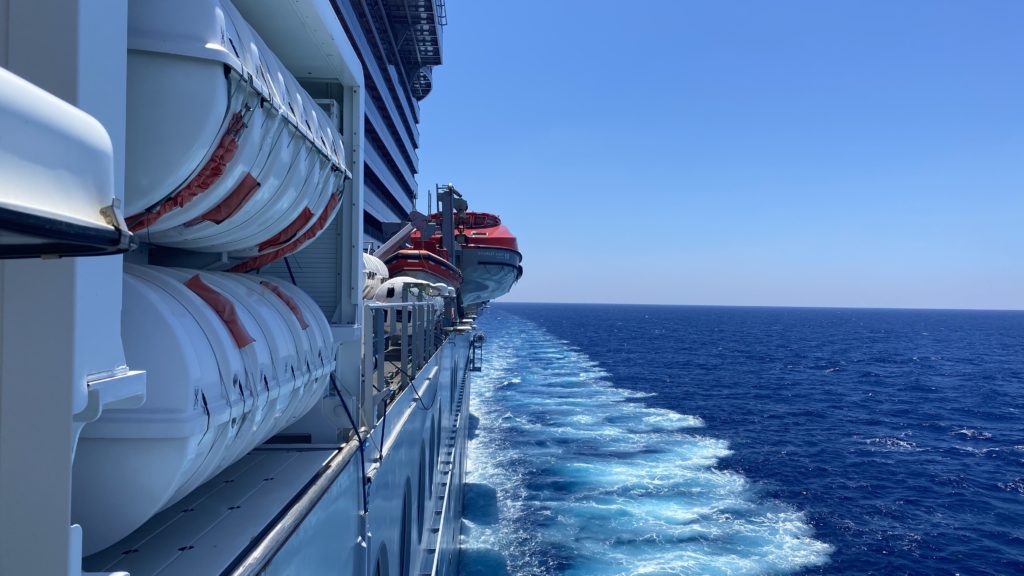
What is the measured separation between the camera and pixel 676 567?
1263 centimetres

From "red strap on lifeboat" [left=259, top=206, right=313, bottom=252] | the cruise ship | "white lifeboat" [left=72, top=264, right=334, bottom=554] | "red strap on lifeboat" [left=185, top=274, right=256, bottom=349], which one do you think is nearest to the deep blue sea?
the cruise ship

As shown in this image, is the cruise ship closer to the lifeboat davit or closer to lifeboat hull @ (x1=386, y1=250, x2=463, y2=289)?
lifeboat hull @ (x1=386, y1=250, x2=463, y2=289)

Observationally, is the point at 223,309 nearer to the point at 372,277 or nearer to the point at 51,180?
the point at 51,180

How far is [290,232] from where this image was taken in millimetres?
3730

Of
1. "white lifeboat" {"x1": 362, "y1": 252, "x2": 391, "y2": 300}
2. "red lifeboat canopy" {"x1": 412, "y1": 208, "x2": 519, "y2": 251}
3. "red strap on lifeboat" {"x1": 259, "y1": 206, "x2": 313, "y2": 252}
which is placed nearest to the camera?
"red strap on lifeboat" {"x1": 259, "y1": 206, "x2": 313, "y2": 252}

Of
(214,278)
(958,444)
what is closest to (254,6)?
(214,278)

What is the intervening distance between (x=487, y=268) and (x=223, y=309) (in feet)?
81.1

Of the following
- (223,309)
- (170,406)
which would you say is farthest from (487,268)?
(170,406)

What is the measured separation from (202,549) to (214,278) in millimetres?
1428

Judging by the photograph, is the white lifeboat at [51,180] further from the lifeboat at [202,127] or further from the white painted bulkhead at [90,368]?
the lifeboat at [202,127]

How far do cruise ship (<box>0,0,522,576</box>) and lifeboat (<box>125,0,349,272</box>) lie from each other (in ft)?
0.03

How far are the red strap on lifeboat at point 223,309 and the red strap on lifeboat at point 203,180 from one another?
1.37ft

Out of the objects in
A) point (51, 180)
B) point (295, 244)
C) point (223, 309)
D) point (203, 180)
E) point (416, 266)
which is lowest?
point (223, 309)

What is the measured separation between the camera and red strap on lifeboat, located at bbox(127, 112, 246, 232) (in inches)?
96.8
